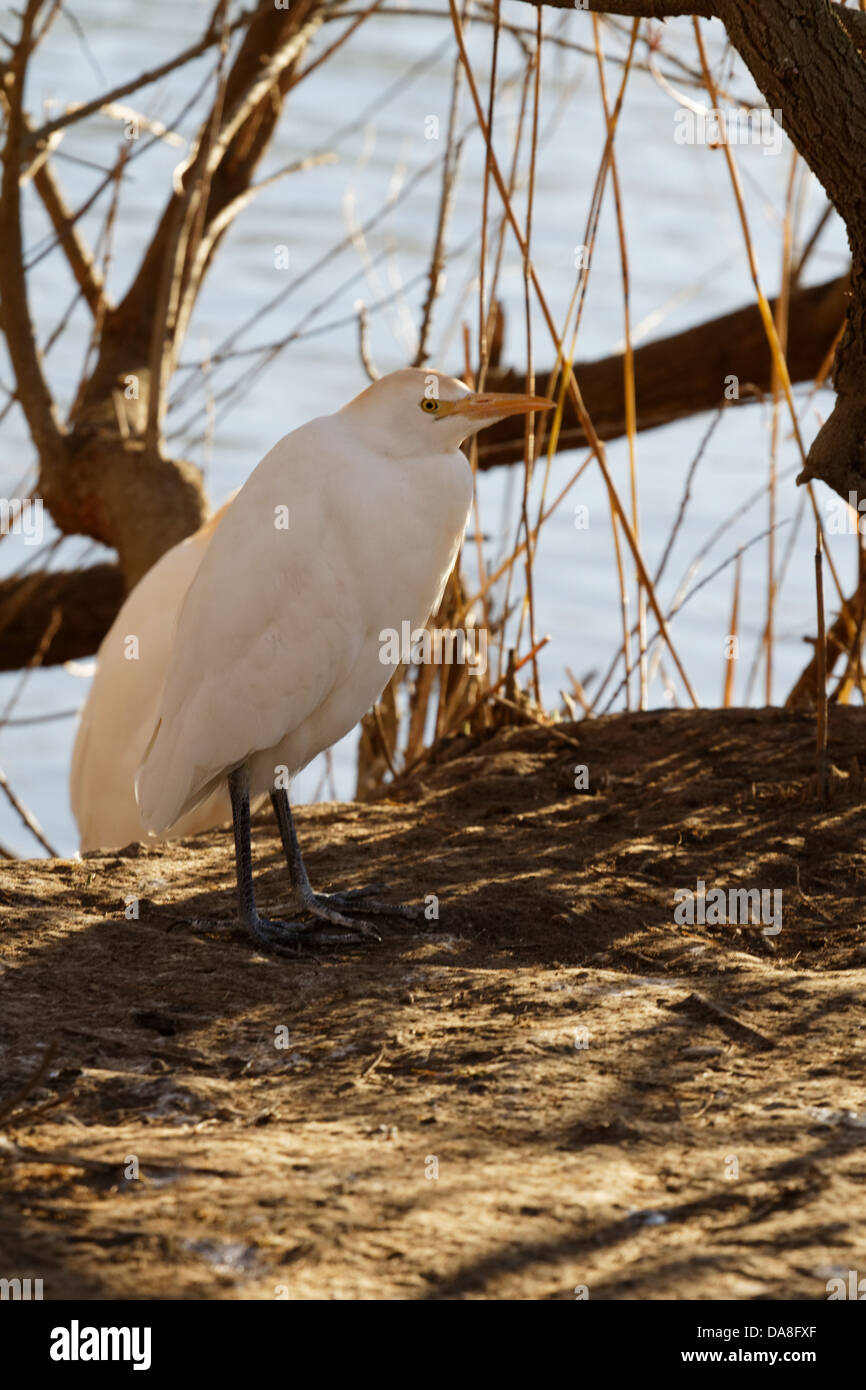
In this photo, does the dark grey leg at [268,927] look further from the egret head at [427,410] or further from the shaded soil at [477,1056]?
the egret head at [427,410]

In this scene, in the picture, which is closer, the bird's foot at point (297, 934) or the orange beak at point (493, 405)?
the bird's foot at point (297, 934)

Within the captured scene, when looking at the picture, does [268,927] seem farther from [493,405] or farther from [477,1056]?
[493,405]

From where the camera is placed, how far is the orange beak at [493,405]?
8.56 ft

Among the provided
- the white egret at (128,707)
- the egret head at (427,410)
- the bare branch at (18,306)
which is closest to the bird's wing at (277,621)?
the egret head at (427,410)

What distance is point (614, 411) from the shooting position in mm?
5016

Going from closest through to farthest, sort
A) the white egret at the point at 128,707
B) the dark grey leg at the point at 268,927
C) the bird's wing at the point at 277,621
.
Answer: the dark grey leg at the point at 268,927 < the bird's wing at the point at 277,621 < the white egret at the point at 128,707

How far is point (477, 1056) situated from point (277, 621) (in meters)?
0.93


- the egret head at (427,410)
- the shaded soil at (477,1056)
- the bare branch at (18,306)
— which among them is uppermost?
the bare branch at (18,306)

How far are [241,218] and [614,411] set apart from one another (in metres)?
4.96

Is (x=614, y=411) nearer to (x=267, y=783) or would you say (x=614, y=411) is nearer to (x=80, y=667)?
(x=80, y=667)

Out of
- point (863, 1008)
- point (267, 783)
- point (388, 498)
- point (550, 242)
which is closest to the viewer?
point (863, 1008)

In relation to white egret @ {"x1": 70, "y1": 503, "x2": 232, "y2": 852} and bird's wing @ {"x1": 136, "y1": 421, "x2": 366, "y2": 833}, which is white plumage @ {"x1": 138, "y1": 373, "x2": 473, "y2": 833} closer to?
bird's wing @ {"x1": 136, "y1": 421, "x2": 366, "y2": 833}
